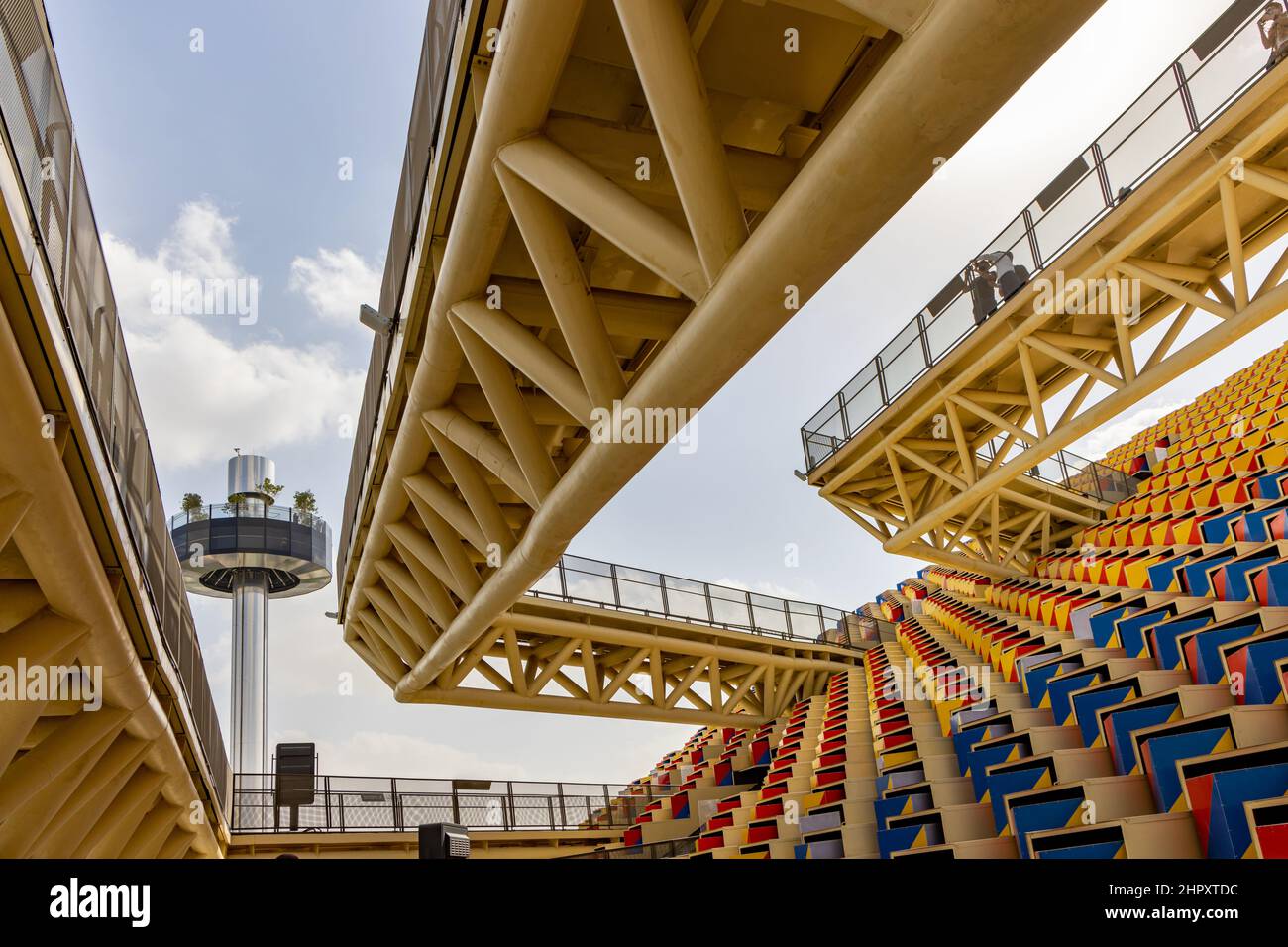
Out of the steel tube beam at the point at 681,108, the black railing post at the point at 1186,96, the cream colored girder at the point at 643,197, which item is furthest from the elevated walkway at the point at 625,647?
the black railing post at the point at 1186,96

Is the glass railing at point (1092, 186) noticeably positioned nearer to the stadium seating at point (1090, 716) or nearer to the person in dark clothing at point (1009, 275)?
the person in dark clothing at point (1009, 275)

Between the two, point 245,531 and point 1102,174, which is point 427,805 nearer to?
point 1102,174

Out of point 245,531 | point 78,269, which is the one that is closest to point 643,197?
point 78,269

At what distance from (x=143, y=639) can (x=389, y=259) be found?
4.09 metres

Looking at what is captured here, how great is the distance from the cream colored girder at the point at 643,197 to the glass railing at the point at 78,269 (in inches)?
89.1

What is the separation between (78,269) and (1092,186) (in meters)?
12.7

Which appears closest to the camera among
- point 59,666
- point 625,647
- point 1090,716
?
point 59,666

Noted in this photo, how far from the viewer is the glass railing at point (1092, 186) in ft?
36.8

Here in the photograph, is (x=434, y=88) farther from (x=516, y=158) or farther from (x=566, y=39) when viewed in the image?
(x=566, y=39)

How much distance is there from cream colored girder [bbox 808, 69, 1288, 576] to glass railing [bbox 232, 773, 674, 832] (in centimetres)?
1079

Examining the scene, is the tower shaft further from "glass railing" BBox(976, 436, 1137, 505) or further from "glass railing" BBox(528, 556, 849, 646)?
"glass railing" BBox(976, 436, 1137, 505)

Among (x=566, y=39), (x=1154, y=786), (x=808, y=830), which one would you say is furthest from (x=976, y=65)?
(x=808, y=830)

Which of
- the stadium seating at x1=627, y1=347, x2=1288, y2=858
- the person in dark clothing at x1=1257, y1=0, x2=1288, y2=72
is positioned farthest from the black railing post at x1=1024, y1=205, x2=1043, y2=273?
the stadium seating at x1=627, y1=347, x2=1288, y2=858

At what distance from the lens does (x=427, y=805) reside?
22.2 m
